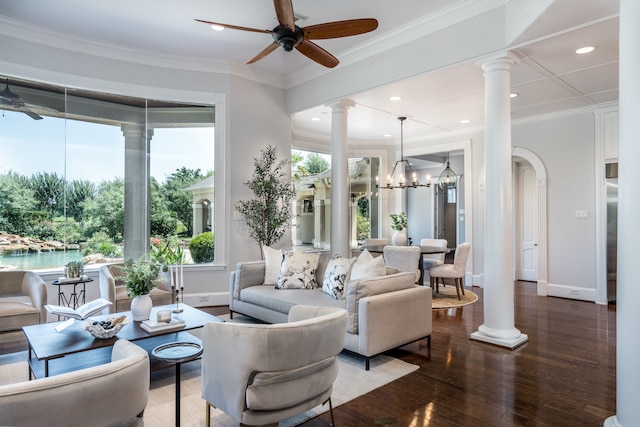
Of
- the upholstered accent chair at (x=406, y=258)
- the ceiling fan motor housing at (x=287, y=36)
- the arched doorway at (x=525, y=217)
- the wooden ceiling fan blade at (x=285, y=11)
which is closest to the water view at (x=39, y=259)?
the ceiling fan motor housing at (x=287, y=36)

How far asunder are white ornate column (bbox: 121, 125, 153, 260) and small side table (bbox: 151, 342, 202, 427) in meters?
3.56

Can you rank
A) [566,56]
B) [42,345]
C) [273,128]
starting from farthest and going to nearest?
[273,128]
[566,56]
[42,345]

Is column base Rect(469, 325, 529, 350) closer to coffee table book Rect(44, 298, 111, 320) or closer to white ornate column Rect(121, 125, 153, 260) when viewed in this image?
coffee table book Rect(44, 298, 111, 320)

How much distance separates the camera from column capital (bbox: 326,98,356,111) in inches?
223

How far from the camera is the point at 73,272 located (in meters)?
4.54

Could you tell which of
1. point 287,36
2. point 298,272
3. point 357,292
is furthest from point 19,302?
point 287,36

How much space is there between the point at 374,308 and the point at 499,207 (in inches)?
71.2

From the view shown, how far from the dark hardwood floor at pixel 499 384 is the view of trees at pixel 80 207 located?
1.70 meters

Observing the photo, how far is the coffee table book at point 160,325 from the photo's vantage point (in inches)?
120

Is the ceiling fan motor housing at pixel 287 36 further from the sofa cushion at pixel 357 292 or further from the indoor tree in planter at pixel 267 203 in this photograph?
the indoor tree in planter at pixel 267 203

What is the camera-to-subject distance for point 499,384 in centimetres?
307

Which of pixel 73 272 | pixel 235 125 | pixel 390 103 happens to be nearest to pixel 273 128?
pixel 235 125

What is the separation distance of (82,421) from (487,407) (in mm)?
2541

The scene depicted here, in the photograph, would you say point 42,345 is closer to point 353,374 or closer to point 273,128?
point 353,374
